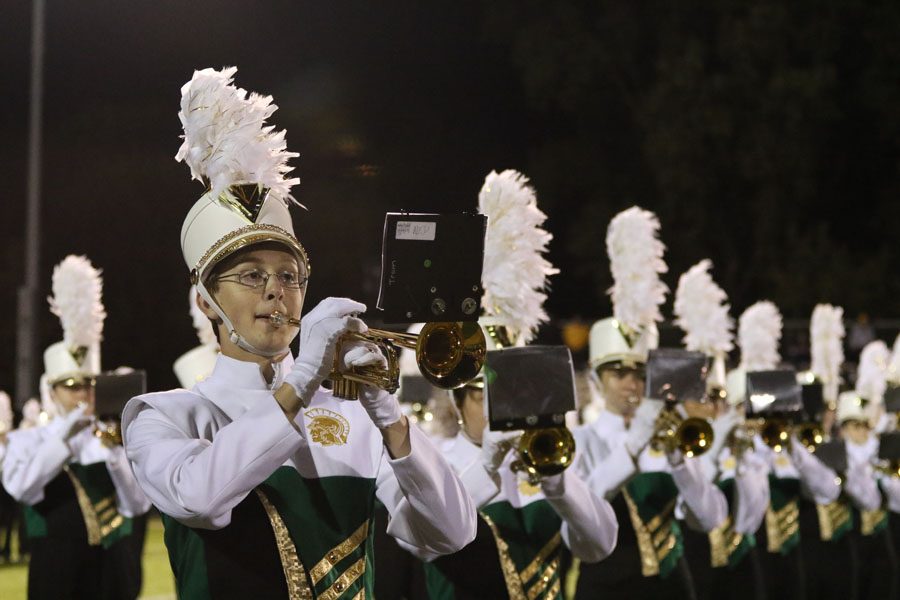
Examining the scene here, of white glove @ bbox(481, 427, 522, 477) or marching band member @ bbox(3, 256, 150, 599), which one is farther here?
marching band member @ bbox(3, 256, 150, 599)

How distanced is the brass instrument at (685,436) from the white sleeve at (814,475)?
3189mm

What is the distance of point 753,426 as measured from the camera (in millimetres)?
8258

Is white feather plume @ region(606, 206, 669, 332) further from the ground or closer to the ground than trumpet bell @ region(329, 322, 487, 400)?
further from the ground

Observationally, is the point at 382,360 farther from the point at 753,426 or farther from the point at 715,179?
the point at 715,179

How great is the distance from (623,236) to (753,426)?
78.8 inches

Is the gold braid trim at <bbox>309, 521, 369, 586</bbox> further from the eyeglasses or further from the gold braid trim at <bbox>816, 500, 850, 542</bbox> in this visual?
the gold braid trim at <bbox>816, 500, 850, 542</bbox>

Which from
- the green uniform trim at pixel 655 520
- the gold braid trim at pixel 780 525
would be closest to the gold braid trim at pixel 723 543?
the gold braid trim at pixel 780 525

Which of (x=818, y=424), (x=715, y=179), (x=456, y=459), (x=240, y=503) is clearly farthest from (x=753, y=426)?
(x=715, y=179)

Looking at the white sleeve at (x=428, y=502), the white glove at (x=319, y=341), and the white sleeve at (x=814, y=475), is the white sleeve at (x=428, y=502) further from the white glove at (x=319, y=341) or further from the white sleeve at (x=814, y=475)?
the white sleeve at (x=814, y=475)

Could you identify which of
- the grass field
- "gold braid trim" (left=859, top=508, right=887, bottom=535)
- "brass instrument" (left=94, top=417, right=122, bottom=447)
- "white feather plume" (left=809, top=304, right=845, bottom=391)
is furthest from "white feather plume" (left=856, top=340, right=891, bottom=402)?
"brass instrument" (left=94, top=417, right=122, bottom=447)

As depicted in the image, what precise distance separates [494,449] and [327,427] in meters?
1.80

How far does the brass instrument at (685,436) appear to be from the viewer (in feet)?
20.4

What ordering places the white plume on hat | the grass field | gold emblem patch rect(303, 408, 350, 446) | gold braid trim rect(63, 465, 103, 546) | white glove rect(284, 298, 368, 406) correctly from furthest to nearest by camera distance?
the grass field < the white plume on hat < gold braid trim rect(63, 465, 103, 546) < gold emblem patch rect(303, 408, 350, 446) < white glove rect(284, 298, 368, 406)

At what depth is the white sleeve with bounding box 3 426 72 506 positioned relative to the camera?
27.3 feet
